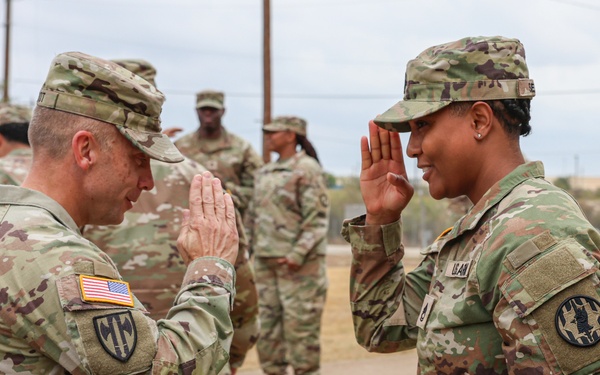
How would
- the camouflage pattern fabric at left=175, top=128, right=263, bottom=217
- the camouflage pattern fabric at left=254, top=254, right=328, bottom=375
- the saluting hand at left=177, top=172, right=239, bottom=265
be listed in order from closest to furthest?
the saluting hand at left=177, top=172, right=239, bottom=265, the camouflage pattern fabric at left=254, top=254, right=328, bottom=375, the camouflage pattern fabric at left=175, top=128, right=263, bottom=217

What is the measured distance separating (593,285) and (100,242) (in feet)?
8.90

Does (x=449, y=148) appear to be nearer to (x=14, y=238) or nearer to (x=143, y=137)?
(x=143, y=137)

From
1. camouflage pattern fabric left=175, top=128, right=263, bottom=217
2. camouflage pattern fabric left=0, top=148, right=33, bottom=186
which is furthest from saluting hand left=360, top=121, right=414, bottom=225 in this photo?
camouflage pattern fabric left=175, top=128, right=263, bottom=217

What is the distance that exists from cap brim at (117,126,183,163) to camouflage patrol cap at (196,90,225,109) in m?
6.92

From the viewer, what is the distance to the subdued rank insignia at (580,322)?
7.75 feet

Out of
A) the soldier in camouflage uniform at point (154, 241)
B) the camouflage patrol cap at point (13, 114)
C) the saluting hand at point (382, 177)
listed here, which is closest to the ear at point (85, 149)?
the saluting hand at point (382, 177)

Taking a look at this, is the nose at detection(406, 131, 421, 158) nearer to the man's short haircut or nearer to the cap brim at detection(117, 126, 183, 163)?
the cap brim at detection(117, 126, 183, 163)

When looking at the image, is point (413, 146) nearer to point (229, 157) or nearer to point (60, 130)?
point (60, 130)

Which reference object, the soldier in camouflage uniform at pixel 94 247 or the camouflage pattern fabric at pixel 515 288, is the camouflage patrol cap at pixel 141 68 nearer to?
the soldier in camouflage uniform at pixel 94 247

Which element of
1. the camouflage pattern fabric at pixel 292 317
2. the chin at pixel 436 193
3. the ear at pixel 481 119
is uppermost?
the ear at pixel 481 119

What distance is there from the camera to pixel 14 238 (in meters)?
2.49

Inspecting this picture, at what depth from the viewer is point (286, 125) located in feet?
29.7

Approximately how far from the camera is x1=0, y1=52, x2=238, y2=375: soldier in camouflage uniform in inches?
94.1

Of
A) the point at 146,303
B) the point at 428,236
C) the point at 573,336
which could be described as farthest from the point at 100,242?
the point at 428,236
